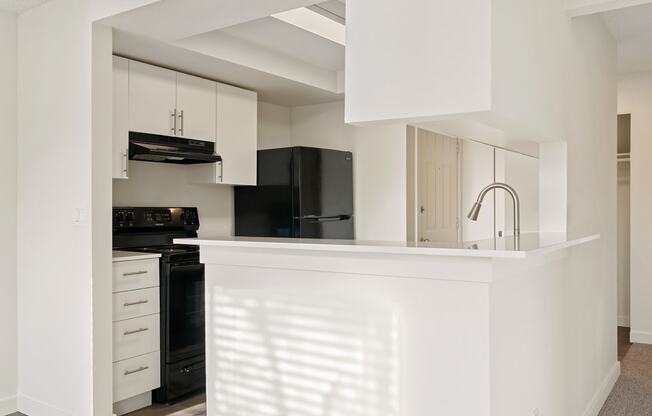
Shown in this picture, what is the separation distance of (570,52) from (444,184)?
277 centimetres

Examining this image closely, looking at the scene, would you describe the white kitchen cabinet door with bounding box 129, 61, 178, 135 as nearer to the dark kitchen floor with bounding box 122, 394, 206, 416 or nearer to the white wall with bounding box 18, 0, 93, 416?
the white wall with bounding box 18, 0, 93, 416

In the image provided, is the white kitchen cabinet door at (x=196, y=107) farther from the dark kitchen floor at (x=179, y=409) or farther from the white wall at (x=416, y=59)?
the white wall at (x=416, y=59)

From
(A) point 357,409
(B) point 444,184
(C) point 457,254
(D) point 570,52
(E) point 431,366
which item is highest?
(D) point 570,52

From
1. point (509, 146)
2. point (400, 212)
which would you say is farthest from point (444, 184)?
point (509, 146)

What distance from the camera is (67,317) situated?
3.19m

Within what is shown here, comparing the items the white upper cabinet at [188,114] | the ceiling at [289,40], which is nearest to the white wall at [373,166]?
the ceiling at [289,40]

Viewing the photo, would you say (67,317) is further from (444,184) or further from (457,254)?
(444,184)

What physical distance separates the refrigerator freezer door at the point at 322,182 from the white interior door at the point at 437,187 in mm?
693

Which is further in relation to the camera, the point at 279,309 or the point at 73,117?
the point at 73,117

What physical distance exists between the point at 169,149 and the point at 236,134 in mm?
771

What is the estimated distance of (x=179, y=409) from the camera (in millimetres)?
3439

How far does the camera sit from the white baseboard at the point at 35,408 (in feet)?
10.7

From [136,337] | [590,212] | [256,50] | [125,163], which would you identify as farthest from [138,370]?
[590,212]

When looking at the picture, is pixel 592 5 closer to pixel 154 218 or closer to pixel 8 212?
pixel 154 218
